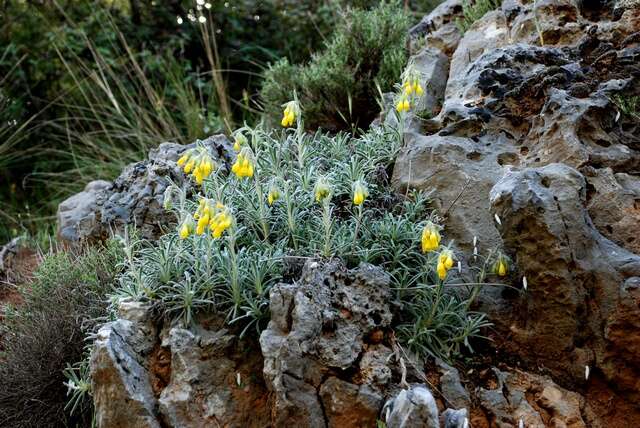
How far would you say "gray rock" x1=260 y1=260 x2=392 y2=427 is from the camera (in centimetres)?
312

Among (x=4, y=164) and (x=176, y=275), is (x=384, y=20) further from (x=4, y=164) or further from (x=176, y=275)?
(x=4, y=164)

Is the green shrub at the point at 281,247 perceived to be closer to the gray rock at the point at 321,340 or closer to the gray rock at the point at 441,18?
the gray rock at the point at 321,340

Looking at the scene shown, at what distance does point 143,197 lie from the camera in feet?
15.6

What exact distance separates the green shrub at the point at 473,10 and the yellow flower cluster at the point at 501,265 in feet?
8.05

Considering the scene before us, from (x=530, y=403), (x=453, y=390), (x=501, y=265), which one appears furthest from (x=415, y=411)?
(x=501, y=265)

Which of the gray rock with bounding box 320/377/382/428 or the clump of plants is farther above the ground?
the clump of plants

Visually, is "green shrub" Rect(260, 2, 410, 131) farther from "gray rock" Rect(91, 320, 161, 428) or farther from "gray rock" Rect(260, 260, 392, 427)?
"gray rock" Rect(91, 320, 161, 428)

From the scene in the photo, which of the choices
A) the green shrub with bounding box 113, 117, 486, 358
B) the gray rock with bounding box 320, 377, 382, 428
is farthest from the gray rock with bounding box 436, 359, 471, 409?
the gray rock with bounding box 320, 377, 382, 428

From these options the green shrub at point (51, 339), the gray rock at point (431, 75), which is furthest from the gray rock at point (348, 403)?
the gray rock at point (431, 75)

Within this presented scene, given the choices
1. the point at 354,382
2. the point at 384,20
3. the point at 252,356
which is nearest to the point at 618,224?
the point at 354,382

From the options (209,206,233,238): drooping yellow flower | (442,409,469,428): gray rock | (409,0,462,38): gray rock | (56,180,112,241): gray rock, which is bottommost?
(56,180,112,241): gray rock

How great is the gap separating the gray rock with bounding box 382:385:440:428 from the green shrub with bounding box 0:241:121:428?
183 centimetres

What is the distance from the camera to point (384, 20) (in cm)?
643

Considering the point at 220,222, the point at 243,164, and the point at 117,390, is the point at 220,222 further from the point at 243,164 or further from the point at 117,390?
the point at 117,390
